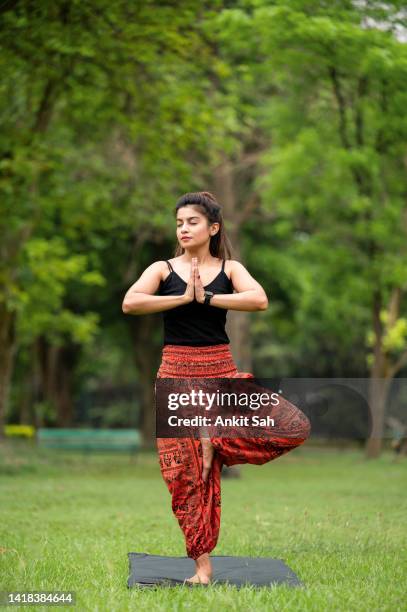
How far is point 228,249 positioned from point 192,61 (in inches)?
397

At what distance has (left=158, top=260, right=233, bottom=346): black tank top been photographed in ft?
19.4

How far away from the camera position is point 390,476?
17.7 meters

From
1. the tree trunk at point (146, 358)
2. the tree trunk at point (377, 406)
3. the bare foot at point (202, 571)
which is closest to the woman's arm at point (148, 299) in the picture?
the tree trunk at point (377, 406)

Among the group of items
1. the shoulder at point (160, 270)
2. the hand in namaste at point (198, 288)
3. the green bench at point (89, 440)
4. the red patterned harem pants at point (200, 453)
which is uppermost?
the shoulder at point (160, 270)

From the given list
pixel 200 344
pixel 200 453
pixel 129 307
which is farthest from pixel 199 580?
pixel 129 307

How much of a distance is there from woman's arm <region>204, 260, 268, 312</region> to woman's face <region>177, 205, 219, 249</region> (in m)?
0.32

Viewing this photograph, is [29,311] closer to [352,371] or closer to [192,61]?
[192,61]

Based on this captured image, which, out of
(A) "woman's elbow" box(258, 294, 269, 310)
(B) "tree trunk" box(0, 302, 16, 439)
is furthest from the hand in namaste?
(B) "tree trunk" box(0, 302, 16, 439)

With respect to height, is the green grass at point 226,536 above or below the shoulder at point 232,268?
below

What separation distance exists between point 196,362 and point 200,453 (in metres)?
0.57

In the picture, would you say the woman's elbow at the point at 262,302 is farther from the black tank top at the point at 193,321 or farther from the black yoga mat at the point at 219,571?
the black yoga mat at the point at 219,571

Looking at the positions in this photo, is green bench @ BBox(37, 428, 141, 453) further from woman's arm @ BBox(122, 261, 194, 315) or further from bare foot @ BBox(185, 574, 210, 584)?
woman's arm @ BBox(122, 261, 194, 315)

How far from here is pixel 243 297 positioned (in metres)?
5.74

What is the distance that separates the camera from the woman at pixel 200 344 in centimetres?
573
